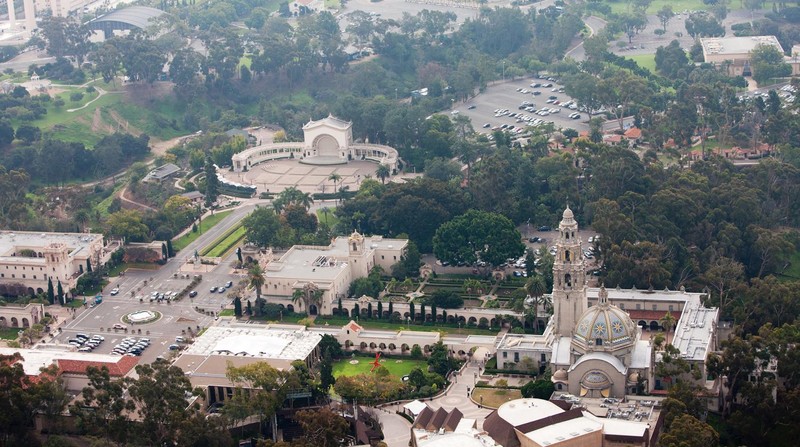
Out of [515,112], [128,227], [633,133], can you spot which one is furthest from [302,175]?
[633,133]

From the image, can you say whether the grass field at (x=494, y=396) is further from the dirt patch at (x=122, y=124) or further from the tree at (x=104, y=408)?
the dirt patch at (x=122, y=124)

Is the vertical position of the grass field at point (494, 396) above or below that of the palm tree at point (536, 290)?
below

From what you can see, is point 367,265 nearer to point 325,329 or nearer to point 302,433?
point 325,329

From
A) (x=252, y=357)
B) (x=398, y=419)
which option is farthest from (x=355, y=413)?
(x=252, y=357)

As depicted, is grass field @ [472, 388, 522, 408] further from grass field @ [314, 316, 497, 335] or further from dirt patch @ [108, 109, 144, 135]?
dirt patch @ [108, 109, 144, 135]

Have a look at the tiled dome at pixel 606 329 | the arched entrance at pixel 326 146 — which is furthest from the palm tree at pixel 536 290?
the arched entrance at pixel 326 146

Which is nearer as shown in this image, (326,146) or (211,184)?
(211,184)

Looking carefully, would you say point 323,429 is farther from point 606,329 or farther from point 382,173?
point 382,173
